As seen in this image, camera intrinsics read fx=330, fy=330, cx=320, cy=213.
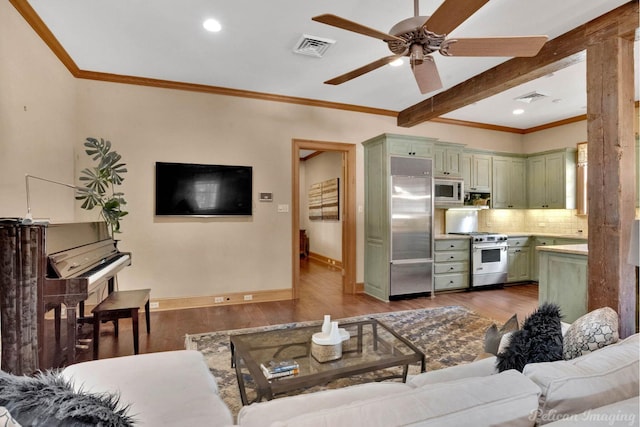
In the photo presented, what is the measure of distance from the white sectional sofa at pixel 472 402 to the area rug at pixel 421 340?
0.90 m

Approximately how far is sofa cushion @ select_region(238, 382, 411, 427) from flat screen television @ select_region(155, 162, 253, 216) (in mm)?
3673

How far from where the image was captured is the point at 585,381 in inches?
36.6

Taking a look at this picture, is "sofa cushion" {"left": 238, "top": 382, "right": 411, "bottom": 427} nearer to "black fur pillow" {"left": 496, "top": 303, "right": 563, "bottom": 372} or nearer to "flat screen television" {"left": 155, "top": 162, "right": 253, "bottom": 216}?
"black fur pillow" {"left": 496, "top": 303, "right": 563, "bottom": 372}

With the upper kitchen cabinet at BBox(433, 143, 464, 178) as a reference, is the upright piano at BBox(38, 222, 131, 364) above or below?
below

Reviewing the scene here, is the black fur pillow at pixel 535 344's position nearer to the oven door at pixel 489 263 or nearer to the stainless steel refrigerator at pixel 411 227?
the stainless steel refrigerator at pixel 411 227

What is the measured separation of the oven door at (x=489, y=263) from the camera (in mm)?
5191

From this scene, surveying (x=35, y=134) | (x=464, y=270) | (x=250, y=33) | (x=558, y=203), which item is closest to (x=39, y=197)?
(x=35, y=134)

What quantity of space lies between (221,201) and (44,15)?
2442mm

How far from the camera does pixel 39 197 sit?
9.58ft

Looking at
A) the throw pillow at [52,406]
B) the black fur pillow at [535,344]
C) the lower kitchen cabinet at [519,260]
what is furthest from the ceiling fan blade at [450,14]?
the lower kitchen cabinet at [519,260]

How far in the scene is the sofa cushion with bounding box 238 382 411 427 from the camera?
877 millimetres

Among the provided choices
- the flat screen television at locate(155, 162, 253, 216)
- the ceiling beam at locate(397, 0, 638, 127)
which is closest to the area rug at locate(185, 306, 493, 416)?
the flat screen television at locate(155, 162, 253, 216)

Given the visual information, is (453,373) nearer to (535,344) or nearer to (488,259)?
(535,344)

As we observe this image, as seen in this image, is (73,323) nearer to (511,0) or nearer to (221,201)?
(221,201)
